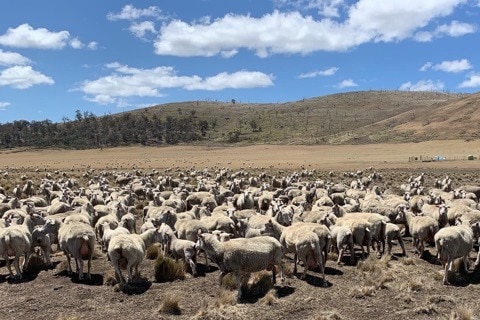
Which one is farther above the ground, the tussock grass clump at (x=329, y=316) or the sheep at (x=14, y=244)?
the sheep at (x=14, y=244)

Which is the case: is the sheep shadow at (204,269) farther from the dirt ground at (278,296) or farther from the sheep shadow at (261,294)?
the sheep shadow at (261,294)

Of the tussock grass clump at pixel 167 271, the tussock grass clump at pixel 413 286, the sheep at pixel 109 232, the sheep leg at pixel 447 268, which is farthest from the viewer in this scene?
the sheep at pixel 109 232

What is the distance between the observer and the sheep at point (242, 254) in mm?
12594

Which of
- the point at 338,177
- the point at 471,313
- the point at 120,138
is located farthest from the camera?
the point at 120,138

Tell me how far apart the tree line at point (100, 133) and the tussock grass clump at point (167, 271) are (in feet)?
470

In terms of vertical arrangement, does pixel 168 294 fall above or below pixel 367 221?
below

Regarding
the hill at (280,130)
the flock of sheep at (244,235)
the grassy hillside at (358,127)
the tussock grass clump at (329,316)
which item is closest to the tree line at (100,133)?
the hill at (280,130)

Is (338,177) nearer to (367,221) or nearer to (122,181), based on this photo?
(122,181)

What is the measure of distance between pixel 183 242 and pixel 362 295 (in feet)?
19.5

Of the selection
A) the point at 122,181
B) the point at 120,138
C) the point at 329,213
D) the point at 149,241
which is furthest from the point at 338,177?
the point at 120,138

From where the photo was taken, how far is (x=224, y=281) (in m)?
13.3

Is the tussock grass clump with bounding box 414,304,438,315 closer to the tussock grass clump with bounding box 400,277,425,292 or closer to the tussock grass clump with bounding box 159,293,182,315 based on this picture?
the tussock grass clump with bounding box 400,277,425,292

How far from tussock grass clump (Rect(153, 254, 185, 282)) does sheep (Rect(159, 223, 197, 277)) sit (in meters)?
0.48

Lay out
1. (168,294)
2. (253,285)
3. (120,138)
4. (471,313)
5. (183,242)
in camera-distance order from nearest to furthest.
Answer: (471,313) → (168,294) → (253,285) → (183,242) → (120,138)
